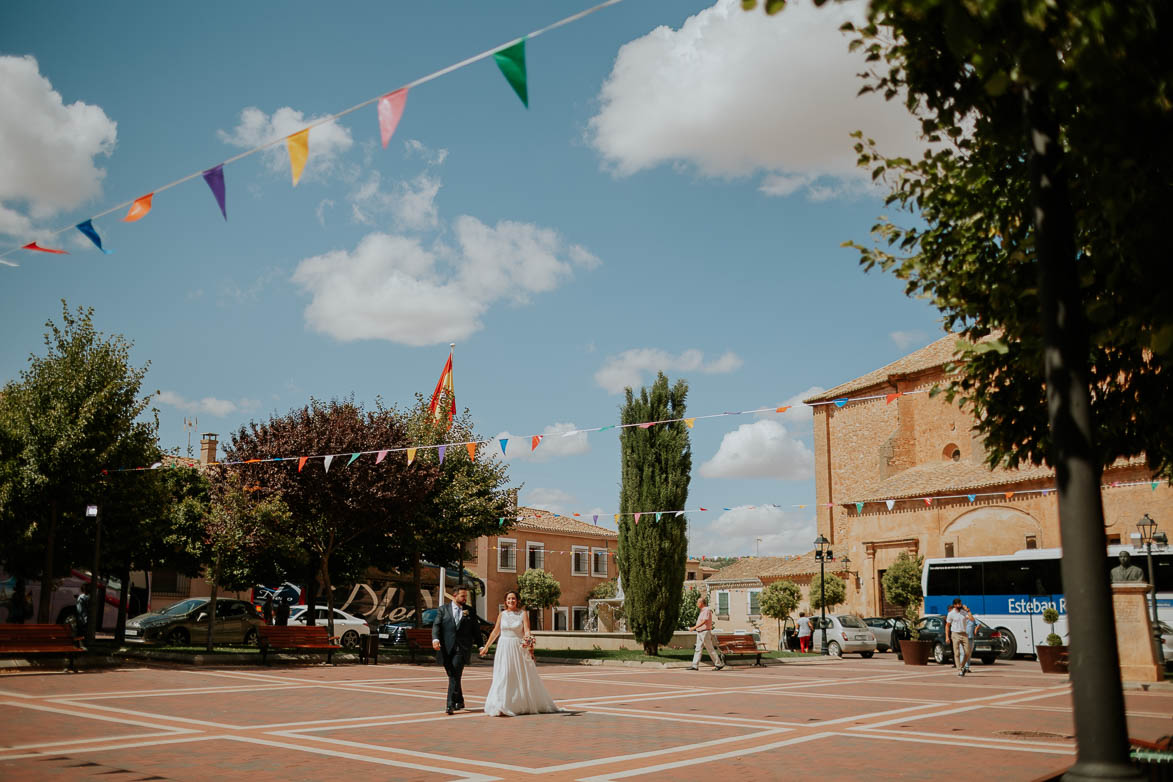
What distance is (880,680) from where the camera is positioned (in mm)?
18938

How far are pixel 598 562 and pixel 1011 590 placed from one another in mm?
32200

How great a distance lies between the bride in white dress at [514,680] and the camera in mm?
11578

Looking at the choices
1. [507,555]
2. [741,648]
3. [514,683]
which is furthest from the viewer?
[507,555]

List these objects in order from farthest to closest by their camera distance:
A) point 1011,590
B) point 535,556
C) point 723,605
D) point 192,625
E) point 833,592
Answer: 1. point 723,605
2. point 535,556
3. point 833,592
4. point 1011,590
5. point 192,625

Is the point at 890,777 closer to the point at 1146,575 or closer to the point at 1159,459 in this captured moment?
the point at 1159,459

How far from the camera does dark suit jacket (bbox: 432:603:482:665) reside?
12141 millimetres

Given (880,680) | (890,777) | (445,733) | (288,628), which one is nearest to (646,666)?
(880,680)

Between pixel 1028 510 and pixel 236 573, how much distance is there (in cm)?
2759

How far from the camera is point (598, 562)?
5881cm

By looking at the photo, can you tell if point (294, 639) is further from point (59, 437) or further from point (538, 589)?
point (538, 589)

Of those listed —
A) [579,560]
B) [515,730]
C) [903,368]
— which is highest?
[903,368]

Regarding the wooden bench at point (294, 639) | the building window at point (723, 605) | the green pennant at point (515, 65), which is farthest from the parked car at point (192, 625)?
the building window at point (723, 605)

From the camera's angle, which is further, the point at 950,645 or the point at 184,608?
the point at 184,608

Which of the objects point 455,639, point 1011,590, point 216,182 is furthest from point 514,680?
point 1011,590
